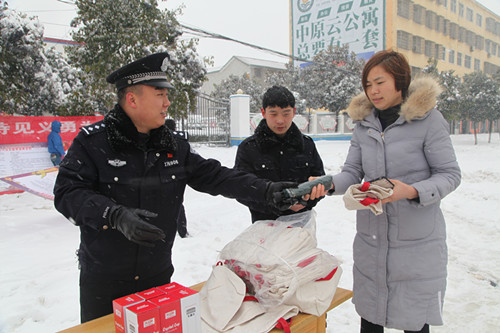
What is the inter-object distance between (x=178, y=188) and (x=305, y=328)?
101cm

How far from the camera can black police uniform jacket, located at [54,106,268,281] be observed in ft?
5.46

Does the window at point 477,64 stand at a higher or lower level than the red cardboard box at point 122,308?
higher

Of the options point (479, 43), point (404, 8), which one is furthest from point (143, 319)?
point (479, 43)

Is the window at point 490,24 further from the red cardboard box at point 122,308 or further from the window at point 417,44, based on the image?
the red cardboard box at point 122,308

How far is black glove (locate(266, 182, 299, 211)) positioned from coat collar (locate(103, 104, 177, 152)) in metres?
0.57

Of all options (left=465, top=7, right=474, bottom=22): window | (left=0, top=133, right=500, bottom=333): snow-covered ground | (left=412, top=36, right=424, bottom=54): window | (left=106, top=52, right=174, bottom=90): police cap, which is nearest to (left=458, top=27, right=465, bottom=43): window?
(left=465, top=7, right=474, bottom=22): window

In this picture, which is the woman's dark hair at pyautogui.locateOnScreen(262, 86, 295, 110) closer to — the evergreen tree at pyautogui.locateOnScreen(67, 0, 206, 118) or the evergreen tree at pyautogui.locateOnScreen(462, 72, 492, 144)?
the evergreen tree at pyautogui.locateOnScreen(67, 0, 206, 118)

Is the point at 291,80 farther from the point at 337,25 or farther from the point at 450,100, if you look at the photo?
the point at 337,25

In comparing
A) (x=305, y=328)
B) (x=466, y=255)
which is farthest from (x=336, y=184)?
(x=466, y=255)

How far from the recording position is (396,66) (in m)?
2.03

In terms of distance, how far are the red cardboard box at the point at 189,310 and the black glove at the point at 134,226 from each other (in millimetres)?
265

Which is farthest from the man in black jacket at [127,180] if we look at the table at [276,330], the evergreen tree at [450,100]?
the evergreen tree at [450,100]

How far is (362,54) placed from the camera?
35062 millimetres

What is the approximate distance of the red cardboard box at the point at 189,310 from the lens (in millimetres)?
1429
